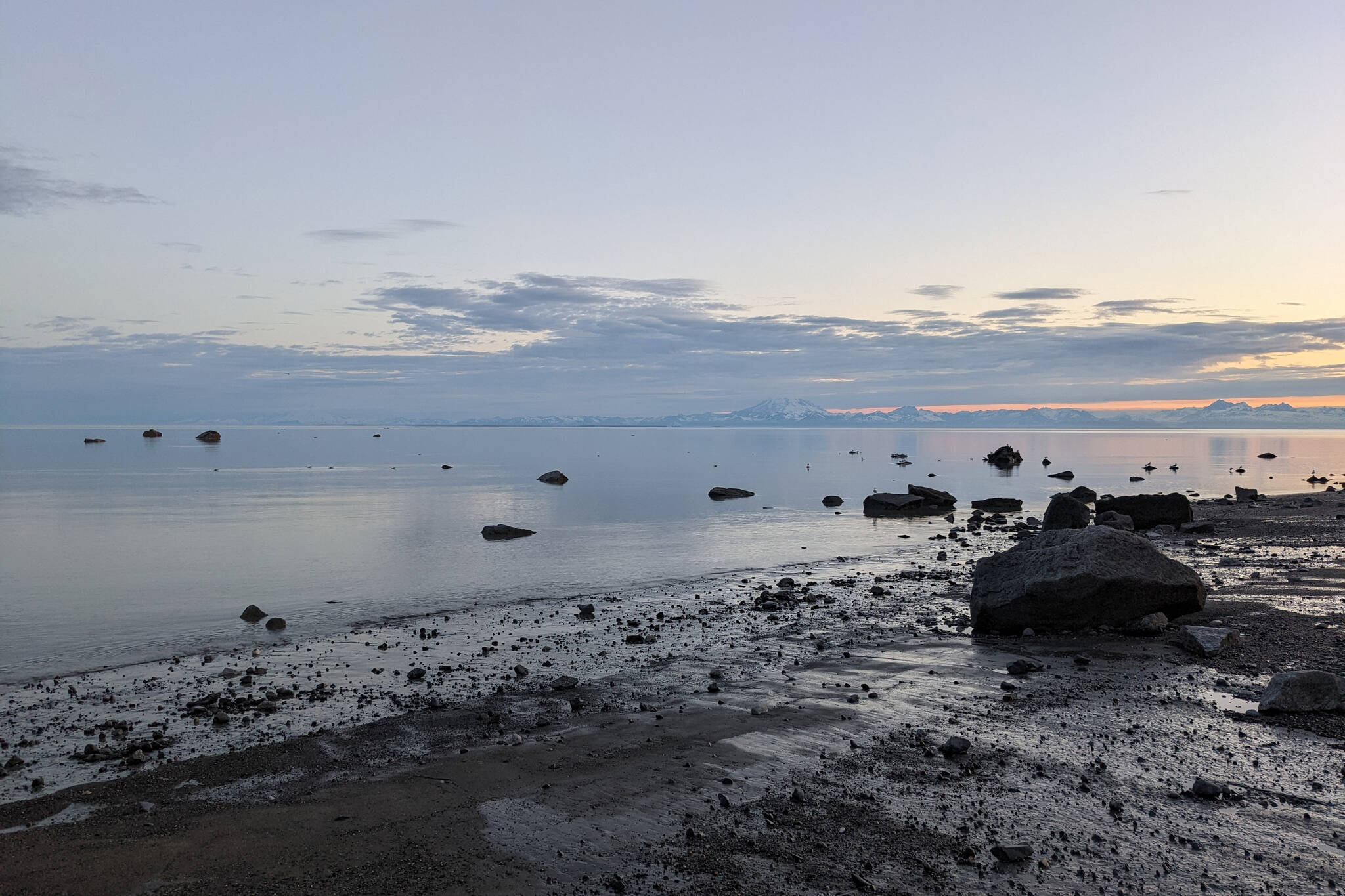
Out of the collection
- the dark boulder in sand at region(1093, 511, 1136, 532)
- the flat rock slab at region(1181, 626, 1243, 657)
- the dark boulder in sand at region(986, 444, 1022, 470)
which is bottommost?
the flat rock slab at region(1181, 626, 1243, 657)

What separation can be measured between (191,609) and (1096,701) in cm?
2514

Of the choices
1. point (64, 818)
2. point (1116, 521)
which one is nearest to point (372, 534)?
point (64, 818)

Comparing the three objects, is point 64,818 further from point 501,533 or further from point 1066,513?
point 1066,513

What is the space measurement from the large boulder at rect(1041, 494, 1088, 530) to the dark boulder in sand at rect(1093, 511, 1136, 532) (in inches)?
35.9

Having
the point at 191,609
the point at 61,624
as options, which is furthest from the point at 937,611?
the point at 61,624

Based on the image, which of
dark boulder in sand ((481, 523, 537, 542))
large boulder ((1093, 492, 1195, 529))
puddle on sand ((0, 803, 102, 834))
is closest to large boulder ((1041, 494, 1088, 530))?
large boulder ((1093, 492, 1195, 529))

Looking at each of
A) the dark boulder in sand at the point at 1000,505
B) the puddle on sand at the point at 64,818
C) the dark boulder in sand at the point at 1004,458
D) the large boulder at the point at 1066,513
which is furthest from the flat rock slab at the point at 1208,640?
the dark boulder in sand at the point at 1004,458

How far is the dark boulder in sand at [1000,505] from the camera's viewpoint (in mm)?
51438

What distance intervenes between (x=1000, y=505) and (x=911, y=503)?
5871 mm

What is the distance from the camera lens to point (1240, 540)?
108ft

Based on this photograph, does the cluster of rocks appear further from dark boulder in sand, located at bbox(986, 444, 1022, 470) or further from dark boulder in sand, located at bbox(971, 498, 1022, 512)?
dark boulder in sand, located at bbox(986, 444, 1022, 470)

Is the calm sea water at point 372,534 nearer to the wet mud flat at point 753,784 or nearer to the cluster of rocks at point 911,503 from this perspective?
the cluster of rocks at point 911,503

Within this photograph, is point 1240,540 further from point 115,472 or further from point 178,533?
point 115,472

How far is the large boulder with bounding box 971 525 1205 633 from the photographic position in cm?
1789
